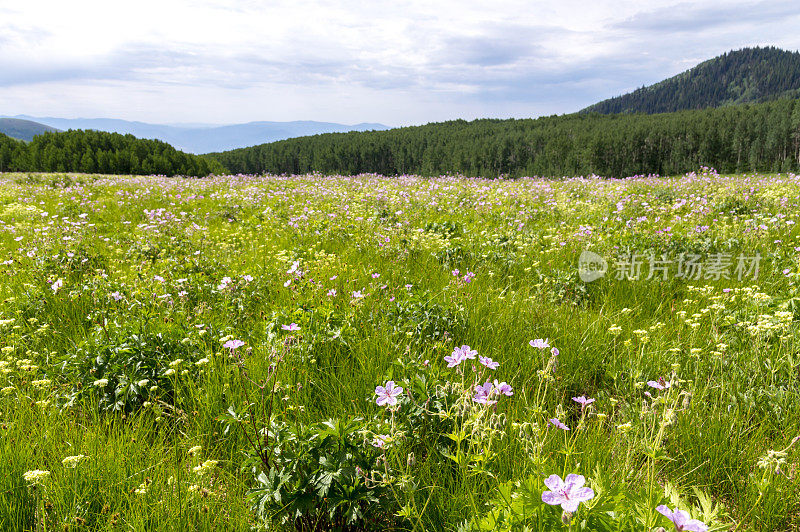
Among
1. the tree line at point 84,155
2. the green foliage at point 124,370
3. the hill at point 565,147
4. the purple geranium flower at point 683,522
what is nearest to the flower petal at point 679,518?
the purple geranium flower at point 683,522

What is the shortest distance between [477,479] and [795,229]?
734 centimetres

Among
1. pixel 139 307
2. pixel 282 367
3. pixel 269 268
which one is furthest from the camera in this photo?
pixel 269 268

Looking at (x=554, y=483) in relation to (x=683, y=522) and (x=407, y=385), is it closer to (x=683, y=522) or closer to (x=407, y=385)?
(x=683, y=522)

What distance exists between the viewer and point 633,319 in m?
4.30

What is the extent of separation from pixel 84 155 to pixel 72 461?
63.0m

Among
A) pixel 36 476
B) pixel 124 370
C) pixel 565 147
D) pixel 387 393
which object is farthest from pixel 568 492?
pixel 565 147

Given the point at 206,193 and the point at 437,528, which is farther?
the point at 206,193

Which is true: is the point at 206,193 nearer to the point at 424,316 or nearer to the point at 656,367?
the point at 424,316

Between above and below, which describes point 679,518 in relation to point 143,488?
above

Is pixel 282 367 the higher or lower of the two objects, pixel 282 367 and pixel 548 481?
the lower

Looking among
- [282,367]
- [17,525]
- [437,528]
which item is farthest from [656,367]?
[17,525]

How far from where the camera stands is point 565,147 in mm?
97938

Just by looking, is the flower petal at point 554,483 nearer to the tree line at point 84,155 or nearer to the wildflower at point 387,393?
the wildflower at point 387,393

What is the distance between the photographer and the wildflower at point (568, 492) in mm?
1184
